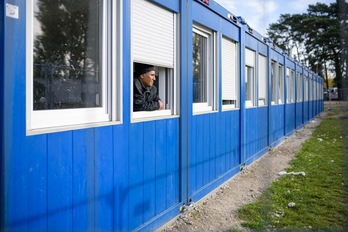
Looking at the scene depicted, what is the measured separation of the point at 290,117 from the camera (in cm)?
1280

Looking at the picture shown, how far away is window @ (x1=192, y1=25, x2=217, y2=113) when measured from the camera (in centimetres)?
482

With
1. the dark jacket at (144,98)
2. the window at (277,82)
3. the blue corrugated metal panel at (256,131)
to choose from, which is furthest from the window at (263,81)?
the dark jacket at (144,98)

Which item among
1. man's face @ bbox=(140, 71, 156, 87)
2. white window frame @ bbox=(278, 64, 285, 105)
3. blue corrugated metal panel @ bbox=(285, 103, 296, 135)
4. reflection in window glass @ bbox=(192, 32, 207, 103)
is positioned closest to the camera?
man's face @ bbox=(140, 71, 156, 87)

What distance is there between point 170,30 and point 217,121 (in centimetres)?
Answer: 184

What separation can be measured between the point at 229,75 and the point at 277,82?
4.91m

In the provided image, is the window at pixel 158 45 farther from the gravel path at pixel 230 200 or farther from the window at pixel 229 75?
the window at pixel 229 75

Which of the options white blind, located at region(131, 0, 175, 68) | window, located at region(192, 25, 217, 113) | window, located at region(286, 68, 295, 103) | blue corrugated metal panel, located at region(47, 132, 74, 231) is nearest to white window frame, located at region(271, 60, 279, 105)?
window, located at region(286, 68, 295, 103)

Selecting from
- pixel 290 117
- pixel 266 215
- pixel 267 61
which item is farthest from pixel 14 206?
pixel 290 117

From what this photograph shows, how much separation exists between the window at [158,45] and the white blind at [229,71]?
1815 millimetres

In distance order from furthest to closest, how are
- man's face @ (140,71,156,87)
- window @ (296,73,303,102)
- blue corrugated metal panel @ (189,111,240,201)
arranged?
window @ (296,73,303,102) → blue corrugated metal panel @ (189,111,240,201) → man's face @ (140,71,156,87)

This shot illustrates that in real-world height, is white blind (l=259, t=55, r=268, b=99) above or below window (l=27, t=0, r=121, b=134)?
above

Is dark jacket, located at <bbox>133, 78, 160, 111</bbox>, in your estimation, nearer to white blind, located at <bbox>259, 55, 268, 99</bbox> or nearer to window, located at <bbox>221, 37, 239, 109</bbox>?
window, located at <bbox>221, 37, 239, 109</bbox>

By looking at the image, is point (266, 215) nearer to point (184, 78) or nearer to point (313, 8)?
point (184, 78)

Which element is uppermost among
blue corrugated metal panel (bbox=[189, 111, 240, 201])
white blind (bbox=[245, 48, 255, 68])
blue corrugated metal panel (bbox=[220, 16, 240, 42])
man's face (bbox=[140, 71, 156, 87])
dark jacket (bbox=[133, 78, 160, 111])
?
blue corrugated metal panel (bbox=[220, 16, 240, 42])
